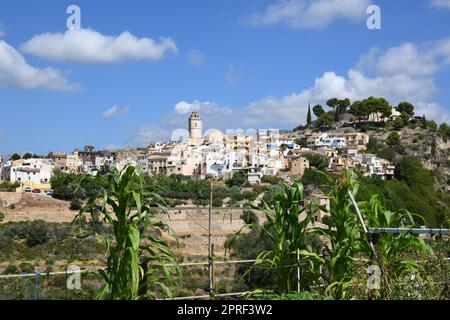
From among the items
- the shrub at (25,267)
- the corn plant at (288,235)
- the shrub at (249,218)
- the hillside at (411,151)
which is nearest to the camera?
the corn plant at (288,235)

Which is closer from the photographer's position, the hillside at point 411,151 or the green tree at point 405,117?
the hillside at point 411,151

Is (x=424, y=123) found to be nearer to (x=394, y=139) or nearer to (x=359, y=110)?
(x=394, y=139)

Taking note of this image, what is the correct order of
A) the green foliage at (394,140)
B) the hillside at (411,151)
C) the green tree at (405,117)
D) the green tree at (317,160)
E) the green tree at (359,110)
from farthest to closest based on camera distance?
the green tree at (359,110) < the green tree at (405,117) < the green foliage at (394,140) < the green tree at (317,160) < the hillside at (411,151)

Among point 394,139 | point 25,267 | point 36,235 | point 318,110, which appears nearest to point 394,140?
point 394,139

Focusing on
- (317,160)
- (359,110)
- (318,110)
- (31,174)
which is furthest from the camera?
(318,110)

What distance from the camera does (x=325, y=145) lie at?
77.2 meters

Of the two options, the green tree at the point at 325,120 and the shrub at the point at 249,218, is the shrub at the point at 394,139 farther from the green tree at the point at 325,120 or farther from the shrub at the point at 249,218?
the shrub at the point at 249,218

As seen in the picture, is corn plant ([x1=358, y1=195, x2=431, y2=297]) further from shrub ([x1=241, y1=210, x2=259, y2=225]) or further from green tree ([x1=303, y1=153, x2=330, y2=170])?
green tree ([x1=303, y1=153, x2=330, y2=170])

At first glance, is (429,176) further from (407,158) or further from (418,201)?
(418,201)

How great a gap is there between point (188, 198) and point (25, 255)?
18523 mm

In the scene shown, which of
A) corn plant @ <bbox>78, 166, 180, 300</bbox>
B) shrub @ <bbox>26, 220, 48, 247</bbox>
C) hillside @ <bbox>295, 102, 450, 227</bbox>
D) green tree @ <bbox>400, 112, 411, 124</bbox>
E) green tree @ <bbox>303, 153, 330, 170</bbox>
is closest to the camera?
corn plant @ <bbox>78, 166, 180, 300</bbox>

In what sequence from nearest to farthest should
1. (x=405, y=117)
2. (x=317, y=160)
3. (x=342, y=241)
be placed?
1. (x=342, y=241)
2. (x=317, y=160)
3. (x=405, y=117)

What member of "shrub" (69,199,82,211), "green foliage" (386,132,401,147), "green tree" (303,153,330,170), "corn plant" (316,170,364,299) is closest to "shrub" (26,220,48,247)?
"shrub" (69,199,82,211)

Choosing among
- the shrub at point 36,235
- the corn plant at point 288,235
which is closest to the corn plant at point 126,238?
the corn plant at point 288,235
